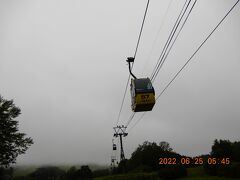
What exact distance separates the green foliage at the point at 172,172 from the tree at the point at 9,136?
21576mm

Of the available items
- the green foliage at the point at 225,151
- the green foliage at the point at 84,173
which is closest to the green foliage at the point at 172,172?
the green foliage at the point at 225,151

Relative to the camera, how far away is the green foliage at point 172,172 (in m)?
56.2

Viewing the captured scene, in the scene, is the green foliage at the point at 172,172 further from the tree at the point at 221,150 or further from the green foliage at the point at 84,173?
the green foliage at the point at 84,173

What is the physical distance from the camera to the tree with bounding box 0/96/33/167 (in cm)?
5110

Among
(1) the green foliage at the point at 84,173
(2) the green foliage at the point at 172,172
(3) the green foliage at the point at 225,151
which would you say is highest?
(1) the green foliage at the point at 84,173

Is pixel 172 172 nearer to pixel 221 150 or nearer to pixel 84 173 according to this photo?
pixel 221 150

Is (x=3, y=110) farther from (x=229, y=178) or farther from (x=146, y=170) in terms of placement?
(x=146, y=170)

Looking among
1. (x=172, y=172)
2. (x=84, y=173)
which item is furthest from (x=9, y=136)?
(x=84, y=173)

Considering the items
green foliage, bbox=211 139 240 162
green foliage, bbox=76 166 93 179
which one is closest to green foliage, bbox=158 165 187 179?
green foliage, bbox=211 139 240 162

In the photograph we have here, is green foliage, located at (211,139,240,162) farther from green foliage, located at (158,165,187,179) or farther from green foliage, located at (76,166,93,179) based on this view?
green foliage, located at (76,166,93,179)

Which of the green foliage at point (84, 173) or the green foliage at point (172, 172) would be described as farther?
the green foliage at point (84, 173)

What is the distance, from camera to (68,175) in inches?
6117

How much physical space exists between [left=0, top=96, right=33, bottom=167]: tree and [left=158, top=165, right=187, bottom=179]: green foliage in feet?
70.8

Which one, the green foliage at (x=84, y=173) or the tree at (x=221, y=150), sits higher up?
the green foliage at (x=84, y=173)
